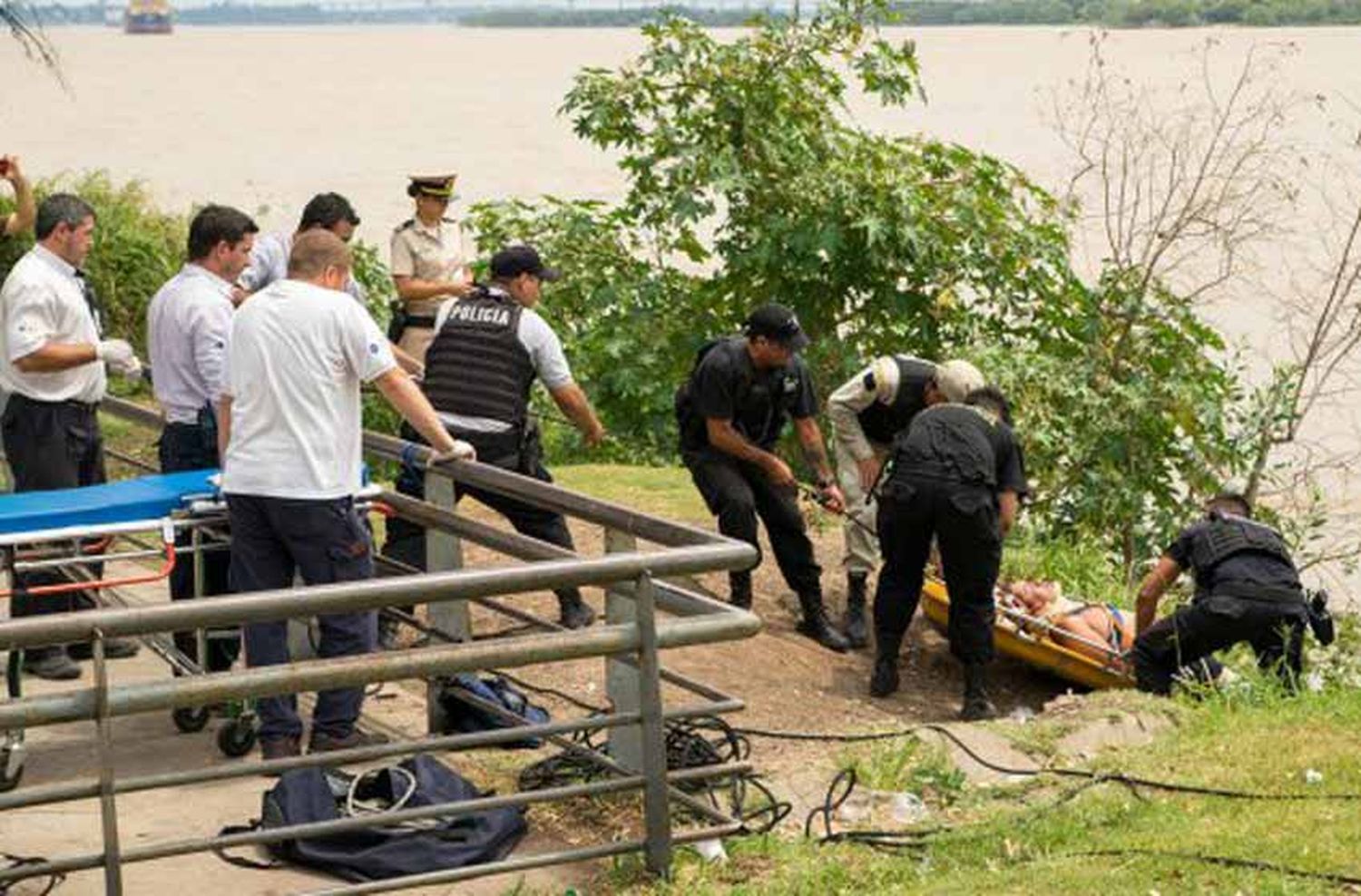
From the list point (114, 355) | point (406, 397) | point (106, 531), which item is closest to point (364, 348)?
A: point (406, 397)

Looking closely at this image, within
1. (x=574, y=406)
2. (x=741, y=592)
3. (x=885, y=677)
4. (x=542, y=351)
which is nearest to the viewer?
(x=574, y=406)

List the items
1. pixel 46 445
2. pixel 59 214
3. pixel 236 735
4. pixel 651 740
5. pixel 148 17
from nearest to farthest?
pixel 651 740 → pixel 236 735 → pixel 59 214 → pixel 46 445 → pixel 148 17

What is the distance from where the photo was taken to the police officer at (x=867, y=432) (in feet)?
40.3

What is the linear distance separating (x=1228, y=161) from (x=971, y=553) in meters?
8.79

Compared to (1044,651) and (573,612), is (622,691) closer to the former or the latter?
(573,612)

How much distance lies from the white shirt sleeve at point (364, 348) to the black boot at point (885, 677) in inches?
164

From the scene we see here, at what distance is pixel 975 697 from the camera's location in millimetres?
11516

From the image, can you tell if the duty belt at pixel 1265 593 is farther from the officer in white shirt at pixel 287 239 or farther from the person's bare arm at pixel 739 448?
the officer in white shirt at pixel 287 239

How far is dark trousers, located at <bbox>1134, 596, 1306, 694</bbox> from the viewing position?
11.0 m

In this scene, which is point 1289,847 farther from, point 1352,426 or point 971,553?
point 1352,426

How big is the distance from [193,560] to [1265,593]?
4512mm

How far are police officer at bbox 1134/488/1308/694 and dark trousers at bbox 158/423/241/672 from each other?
401 centimetres

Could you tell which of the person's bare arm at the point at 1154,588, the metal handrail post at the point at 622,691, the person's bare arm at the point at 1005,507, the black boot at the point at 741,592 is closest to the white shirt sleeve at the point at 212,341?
the metal handrail post at the point at 622,691

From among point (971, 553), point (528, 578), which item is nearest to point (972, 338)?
point (971, 553)
